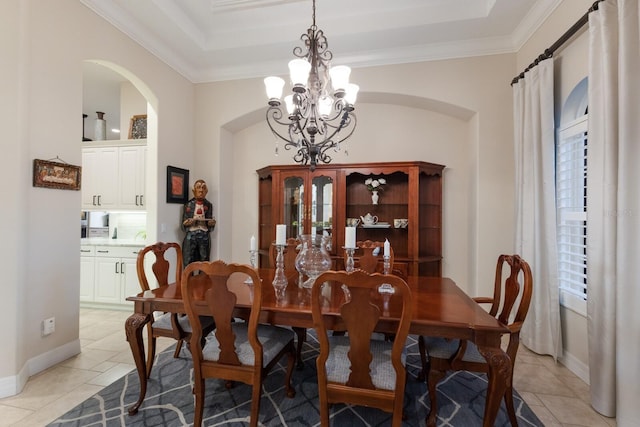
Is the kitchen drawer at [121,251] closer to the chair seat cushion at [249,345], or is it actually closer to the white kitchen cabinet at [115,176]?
the white kitchen cabinet at [115,176]

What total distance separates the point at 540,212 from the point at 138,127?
4951mm

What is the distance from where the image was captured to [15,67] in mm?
2227

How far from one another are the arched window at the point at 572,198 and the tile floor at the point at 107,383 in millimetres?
598

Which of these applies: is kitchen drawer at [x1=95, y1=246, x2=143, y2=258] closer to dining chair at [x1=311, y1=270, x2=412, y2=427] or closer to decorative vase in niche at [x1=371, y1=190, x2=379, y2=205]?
decorative vase in niche at [x1=371, y1=190, x2=379, y2=205]

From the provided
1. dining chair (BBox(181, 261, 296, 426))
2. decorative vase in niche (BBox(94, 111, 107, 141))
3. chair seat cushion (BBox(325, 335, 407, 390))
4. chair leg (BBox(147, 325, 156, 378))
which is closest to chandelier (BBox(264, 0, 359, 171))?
dining chair (BBox(181, 261, 296, 426))

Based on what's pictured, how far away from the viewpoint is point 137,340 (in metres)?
1.97

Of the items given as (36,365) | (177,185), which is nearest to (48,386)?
(36,365)

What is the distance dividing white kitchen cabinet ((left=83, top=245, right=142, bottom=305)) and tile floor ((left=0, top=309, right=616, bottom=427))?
0.95 meters

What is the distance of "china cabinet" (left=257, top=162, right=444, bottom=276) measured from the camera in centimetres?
383

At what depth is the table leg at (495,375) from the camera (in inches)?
59.6

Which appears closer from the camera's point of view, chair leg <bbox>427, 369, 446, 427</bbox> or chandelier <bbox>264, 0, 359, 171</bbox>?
chair leg <bbox>427, 369, 446, 427</bbox>

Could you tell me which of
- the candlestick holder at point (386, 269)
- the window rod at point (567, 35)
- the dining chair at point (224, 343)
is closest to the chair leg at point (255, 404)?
the dining chair at point (224, 343)

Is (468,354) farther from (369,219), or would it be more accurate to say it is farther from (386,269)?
(369,219)

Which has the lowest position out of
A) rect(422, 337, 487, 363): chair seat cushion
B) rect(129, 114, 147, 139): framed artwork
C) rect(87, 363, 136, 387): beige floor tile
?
rect(87, 363, 136, 387): beige floor tile
